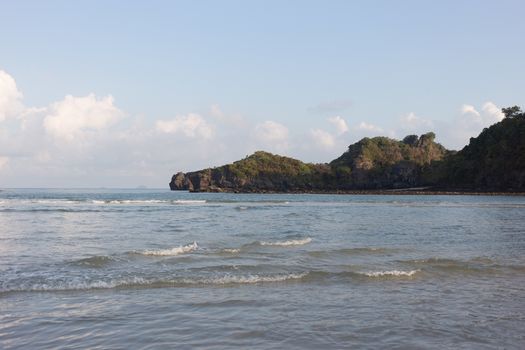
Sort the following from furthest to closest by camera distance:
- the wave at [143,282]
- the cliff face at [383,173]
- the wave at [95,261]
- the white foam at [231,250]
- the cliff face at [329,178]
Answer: the cliff face at [329,178] → the cliff face at [383,173] → the white foam at [231,250] → the wave at [95,261] → the wave at [143,282]

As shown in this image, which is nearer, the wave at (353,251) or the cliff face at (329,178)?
the wave at (353,251)

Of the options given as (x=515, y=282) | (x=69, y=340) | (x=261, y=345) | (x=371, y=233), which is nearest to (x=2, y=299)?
(x=69, y=340)

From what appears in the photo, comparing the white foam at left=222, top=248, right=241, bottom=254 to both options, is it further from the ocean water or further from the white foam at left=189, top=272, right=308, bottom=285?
the white foam at left=189, top=272, right=308, bottom=285

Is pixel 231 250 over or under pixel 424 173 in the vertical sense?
under

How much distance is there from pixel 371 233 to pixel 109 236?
591 inches

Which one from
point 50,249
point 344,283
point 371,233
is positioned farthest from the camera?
point 371,233

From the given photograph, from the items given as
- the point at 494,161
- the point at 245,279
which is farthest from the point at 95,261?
the point at 494,161

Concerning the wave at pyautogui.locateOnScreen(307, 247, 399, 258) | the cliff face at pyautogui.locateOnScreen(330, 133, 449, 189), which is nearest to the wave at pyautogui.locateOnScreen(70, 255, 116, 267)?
the wave at pyautogui.locateOnScreen(307, 247, 399, 258)

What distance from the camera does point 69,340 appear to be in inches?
313

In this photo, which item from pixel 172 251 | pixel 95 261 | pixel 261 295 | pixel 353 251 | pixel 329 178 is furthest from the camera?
pixel 329 178

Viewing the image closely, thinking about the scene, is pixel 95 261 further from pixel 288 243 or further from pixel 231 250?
pixel 288 243

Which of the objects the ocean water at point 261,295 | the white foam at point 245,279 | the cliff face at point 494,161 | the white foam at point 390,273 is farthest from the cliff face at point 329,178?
the white foam at point 245,279

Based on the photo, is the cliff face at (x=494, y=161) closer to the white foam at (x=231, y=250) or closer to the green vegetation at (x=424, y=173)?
the green vegetation at (x=424, y=173)

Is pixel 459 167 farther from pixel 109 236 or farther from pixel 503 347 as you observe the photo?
pixel 503 347
